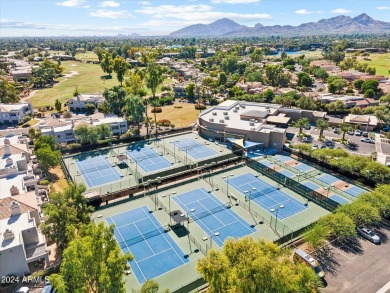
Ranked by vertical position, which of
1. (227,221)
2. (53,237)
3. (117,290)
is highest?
(117,290)

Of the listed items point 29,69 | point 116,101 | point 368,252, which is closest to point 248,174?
point 368,252

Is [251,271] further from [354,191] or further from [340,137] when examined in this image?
[340,137]

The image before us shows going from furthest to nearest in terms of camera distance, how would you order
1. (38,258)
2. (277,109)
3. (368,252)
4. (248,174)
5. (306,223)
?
(277,109)
(248,174)
(306,223)
(368,252)
(38,258)

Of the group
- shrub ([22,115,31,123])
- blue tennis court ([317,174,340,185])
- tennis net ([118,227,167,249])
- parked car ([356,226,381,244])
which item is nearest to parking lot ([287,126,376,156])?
blue tennis court ([317,174,340,185])

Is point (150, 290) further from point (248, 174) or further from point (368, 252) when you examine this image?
point (248, 174)

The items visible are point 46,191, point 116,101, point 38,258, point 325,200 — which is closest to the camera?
point 38,258

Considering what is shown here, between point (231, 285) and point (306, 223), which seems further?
point (306, 223)

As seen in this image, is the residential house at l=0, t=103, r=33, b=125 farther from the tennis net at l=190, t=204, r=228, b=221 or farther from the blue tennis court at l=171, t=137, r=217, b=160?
the tennis net at l=190, t=204, r=228, b=221

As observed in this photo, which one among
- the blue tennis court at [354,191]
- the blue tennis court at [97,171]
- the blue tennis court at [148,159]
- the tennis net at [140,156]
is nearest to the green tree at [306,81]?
the blue tennis court at [354,191]

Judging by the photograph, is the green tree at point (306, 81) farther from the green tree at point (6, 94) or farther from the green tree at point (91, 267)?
the green tree at point (91, 267)
